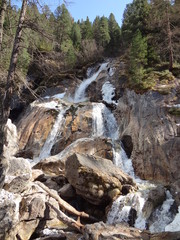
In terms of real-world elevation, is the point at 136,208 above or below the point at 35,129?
below

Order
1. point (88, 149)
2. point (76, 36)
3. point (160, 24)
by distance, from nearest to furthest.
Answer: point (88, 149) → point (160, 24) → point (76, 36)

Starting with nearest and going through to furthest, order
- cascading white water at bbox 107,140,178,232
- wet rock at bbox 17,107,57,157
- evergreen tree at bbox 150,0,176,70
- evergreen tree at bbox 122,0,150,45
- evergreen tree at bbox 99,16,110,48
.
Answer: cascading white water at bbox 107,140,178,232 → wet rock at bbox 17,107,57,157 → evergreen tree at bbox 150,0,176,70 → evergreen tree at bbox 122,0,150,45 → evergreen tree at bbox 99,16,110,48

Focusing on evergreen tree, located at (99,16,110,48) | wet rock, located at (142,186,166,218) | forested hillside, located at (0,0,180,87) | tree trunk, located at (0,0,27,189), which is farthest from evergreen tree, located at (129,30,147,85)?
evergreen tree, located at (99,16,110,48)

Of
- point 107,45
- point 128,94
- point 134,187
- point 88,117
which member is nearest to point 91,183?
point 134,187

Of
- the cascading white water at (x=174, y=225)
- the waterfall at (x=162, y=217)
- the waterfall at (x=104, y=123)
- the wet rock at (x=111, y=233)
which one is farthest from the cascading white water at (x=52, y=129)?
the cascading white water at (x=174, y=225)

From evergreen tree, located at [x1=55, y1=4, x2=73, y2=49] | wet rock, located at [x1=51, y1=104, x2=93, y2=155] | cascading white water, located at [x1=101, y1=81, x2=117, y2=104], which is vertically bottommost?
wet rock, located at [x1=51, y1=104, x2=93, y2=155]

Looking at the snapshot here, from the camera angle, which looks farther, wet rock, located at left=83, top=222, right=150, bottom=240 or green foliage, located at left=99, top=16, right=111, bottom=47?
green foliage, located at left=99, top=16, right=111, bottom=47

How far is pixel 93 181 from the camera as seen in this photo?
10.8 m

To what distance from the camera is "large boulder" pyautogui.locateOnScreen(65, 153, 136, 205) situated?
1079 centimetres

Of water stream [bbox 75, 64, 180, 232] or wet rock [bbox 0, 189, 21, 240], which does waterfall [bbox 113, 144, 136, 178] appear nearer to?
water stream [bbox 75, 64, 180, 232]

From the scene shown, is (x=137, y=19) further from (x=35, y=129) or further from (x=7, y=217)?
(x=7, y=217)

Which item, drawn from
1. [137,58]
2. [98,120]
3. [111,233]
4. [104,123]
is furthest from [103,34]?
[111,233]

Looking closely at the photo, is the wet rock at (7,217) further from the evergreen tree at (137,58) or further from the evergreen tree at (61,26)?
the evergreen tree at (137,58)

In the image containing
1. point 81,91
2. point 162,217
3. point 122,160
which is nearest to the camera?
point 162,217
